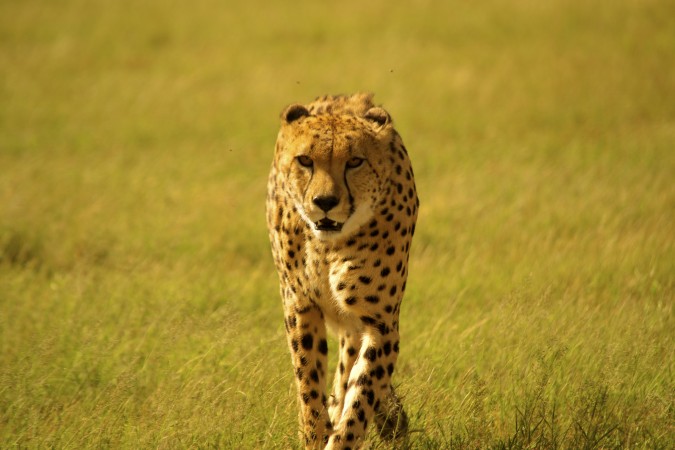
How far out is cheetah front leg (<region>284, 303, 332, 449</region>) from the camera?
4289mm

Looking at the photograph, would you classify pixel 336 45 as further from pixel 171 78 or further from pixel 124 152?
pixel 124 152

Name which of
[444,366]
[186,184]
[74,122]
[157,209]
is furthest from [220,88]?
[444,366]

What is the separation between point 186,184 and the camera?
347 inches

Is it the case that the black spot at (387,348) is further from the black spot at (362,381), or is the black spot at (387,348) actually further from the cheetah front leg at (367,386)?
the black spot at (362,381)

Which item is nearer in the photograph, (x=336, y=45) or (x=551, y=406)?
(x=551, y=406)

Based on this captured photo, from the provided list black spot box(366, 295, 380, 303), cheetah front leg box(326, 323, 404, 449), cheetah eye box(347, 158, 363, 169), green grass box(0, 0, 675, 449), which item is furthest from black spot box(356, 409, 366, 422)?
cheetah eye box(347, 158, 363, 169)

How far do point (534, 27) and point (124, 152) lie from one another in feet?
19.1

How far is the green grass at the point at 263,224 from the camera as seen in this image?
14.8 ft

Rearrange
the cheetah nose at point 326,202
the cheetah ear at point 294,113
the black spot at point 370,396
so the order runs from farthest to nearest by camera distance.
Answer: the cheetah ear at point 294,113, the black spot at point 370,396, the cheetah nose at point 326,202

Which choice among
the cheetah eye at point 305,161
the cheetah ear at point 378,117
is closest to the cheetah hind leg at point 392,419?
the cheetah eye at point 305,161

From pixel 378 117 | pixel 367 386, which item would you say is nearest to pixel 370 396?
pixel 367 386

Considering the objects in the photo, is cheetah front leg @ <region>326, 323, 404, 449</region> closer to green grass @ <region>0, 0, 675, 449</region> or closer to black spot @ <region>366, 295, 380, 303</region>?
black spot @ <region>366, 295, 380, 303</region>

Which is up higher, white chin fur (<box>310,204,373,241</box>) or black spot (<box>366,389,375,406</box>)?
white chin fur (<box>310,204,373,241</box>)

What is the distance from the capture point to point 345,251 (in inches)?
165
